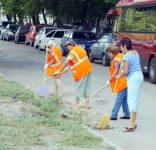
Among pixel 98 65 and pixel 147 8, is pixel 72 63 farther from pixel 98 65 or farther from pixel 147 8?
pixel 98 65

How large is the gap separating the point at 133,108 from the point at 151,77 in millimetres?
9511

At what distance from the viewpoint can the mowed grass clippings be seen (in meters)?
8.77

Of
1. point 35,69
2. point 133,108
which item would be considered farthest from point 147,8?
point 133,108

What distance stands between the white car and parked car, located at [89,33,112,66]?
24.8 ft

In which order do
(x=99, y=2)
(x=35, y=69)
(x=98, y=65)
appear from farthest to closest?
(x=99, y=2) → (x=98, y=65) → (x=35, y=69)

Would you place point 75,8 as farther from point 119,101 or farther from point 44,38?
point 119,101

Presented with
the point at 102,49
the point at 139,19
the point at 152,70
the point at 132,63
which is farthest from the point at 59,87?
the point at 102,49

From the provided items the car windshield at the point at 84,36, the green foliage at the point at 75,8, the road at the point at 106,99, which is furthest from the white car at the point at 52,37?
the road at the point at 106,99

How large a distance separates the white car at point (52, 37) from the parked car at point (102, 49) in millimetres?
7546

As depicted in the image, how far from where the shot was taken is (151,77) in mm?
19812

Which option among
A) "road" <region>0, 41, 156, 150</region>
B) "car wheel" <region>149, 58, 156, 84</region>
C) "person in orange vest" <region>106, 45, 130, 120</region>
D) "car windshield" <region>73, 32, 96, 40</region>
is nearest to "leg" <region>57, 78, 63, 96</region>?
"road" <region>0, 41, 156, 150</region>

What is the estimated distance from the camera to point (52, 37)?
36469 mm

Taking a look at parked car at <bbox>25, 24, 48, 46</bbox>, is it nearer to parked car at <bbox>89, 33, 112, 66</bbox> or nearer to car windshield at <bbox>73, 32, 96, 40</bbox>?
car windshield at <bbox>73, 32, 96, 40</bbox>

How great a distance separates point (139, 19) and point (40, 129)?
12302mm
